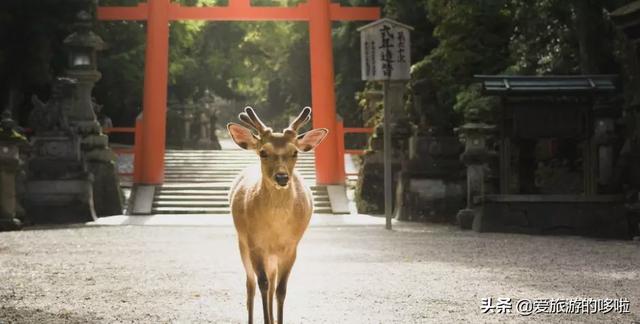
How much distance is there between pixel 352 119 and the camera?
37.4m

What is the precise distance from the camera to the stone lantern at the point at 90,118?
23625 mm

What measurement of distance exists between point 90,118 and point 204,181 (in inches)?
268

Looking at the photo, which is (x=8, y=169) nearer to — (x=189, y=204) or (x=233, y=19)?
(x=189, y=204)

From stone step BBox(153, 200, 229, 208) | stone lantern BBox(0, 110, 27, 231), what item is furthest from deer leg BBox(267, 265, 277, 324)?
stone step BBox(153, 200, 229, 208)

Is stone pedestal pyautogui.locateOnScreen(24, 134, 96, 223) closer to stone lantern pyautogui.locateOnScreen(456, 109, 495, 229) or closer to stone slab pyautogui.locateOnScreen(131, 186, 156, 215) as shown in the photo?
stone slab pyautogui.locateOnScreen(131, 186, 156, 215)

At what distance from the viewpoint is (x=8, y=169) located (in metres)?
18.2

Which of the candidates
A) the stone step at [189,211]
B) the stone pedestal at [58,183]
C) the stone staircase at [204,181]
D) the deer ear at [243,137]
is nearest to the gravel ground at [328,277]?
the deer ear at [243,137]

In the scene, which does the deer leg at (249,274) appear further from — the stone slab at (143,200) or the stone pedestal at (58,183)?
the stone slab at (143,200)

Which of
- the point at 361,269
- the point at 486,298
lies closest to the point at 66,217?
the point at 361,269

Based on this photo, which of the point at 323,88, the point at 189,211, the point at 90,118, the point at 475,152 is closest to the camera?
the point at 475,152

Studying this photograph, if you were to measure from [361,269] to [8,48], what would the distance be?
710 inches

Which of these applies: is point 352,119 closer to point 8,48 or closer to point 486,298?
point 8,48

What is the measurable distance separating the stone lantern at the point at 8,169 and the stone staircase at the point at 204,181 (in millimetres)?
5854

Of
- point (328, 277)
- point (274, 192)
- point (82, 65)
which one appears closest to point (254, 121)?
point (274, 192)
